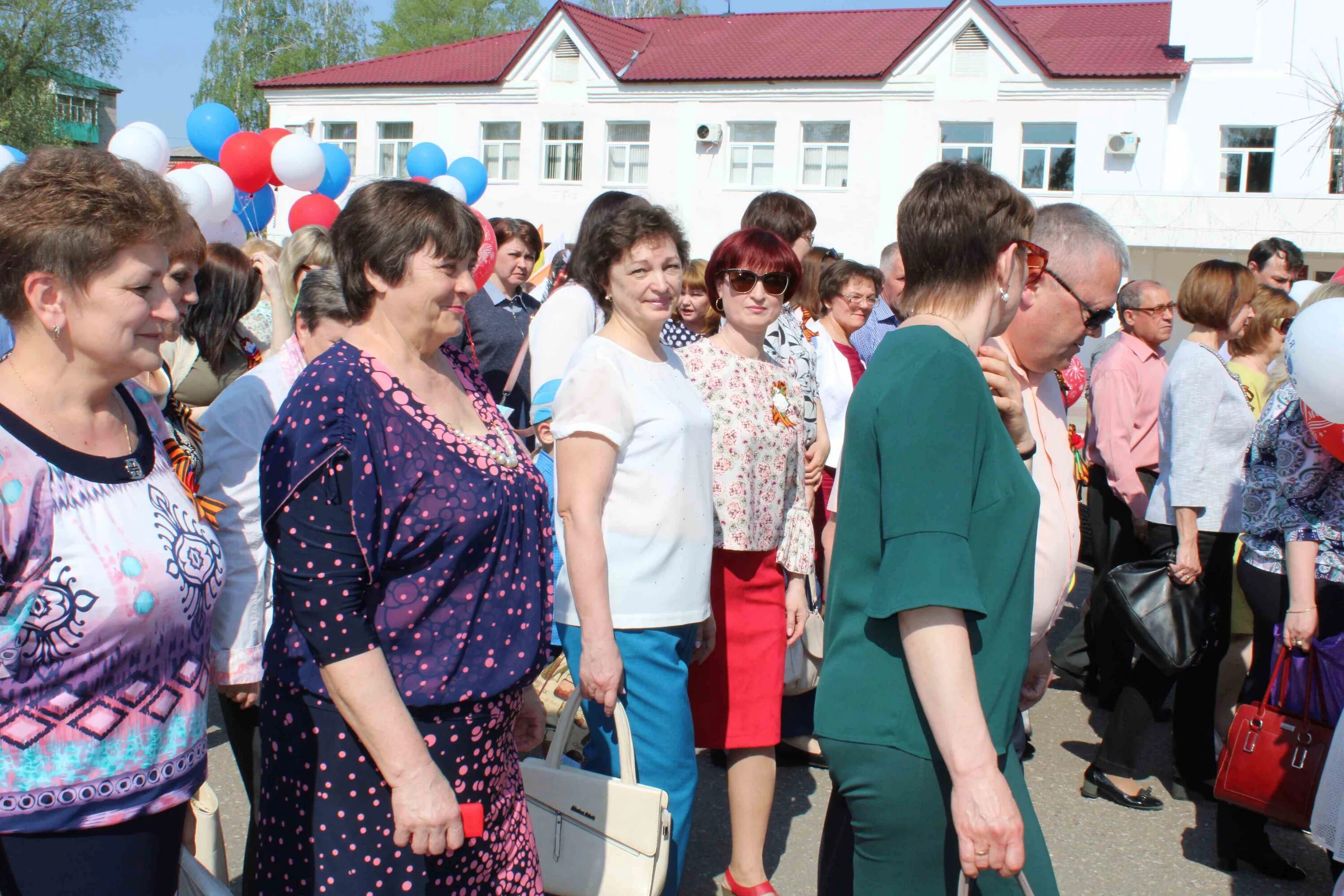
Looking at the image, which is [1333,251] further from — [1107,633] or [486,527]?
[486,527]

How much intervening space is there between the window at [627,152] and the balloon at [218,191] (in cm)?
2192

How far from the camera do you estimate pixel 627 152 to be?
29.1 meters

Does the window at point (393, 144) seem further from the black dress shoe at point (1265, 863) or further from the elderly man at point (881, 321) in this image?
the black dress shoe at point (1265, 863)

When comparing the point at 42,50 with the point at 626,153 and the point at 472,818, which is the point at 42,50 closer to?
the point at 626,153

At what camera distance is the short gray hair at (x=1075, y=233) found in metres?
2.45

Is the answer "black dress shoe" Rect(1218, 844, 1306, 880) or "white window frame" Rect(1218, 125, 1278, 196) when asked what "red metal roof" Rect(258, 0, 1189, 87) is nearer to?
"white window frame" Rect(1218, 125, 1278, 196)

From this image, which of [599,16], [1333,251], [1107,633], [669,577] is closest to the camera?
[669,577]

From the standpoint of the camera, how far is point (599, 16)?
30.5 meters

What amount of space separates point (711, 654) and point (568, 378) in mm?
1010

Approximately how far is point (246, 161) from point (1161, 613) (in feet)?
24.6

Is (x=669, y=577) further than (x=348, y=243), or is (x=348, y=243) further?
(x=669, y=577)

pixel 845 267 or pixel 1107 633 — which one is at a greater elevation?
pixel 845 267

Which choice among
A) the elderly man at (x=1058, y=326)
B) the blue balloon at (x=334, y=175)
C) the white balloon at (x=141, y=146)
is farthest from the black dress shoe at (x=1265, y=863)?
the blue balloon at (x=334, y=175)

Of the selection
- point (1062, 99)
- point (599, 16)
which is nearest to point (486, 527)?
point (1062, 99)
